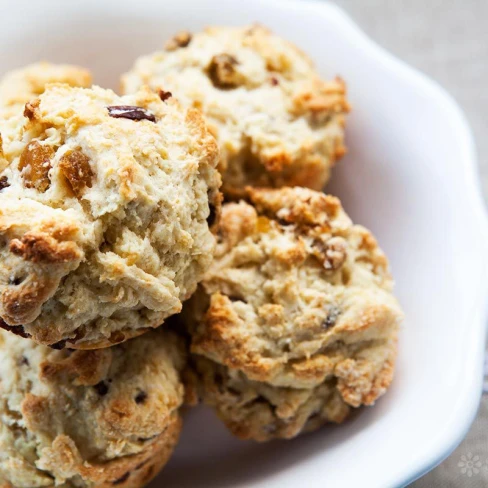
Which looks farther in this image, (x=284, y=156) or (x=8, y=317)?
(x=284, y=156)

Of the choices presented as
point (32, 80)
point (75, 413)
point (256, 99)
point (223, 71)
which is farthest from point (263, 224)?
point (32, 80)

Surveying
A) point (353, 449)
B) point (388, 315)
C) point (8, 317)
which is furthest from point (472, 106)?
point (8, 317)

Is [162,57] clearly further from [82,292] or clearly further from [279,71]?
[82,292]

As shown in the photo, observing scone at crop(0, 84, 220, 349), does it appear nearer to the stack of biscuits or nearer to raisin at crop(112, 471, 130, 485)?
the stack of biscuits

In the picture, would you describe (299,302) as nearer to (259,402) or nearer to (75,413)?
(259,402)

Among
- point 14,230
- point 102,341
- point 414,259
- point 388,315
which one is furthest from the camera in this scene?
point 414,259
